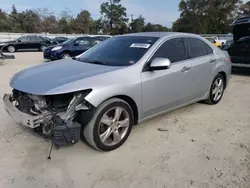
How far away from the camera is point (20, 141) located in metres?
3.82

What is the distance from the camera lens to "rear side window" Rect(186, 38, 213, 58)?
187 inches

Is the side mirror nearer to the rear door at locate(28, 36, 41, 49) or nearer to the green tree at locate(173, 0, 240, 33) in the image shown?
the rear door at locate(28, 36, 41, 49)

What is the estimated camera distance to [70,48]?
13000mm

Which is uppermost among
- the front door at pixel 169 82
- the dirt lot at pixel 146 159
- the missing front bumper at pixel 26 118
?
the front door at pixel 169 82

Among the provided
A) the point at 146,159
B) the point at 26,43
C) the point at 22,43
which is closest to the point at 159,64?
the point at 146,159

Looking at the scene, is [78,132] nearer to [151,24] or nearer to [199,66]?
[199,66]

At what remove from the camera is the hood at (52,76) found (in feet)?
10.4

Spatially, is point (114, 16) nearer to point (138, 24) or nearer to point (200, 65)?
point (138, 24)

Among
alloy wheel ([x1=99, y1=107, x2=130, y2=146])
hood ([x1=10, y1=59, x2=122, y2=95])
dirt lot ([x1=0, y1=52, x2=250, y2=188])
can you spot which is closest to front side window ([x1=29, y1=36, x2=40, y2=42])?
dirt lot ([x1=0, y1=52, x2=250, y2=188])

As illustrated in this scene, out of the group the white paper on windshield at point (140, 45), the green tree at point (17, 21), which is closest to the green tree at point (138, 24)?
the green tree at point (17, 21)

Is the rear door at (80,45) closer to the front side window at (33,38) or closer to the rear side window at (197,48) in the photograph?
the rear side window at (197,48)

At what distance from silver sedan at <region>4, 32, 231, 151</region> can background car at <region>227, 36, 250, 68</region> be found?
4896mm

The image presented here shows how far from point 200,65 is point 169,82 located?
1021 millimetres

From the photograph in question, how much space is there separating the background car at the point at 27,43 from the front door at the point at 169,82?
19159 mm
